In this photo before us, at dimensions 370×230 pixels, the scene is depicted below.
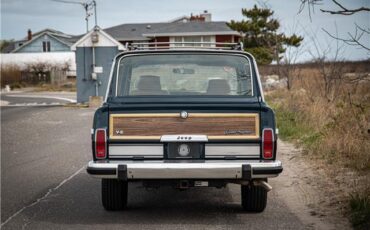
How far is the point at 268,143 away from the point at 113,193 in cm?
194

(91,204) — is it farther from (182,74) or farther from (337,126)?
(337,126)

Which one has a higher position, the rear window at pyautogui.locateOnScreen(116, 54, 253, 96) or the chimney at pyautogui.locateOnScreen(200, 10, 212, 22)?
the chimney at pyautogui.locateOnScreen(200, 10, 212, 22)

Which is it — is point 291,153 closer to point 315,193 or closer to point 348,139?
point 348,139

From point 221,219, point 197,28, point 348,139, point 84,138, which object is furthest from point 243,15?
point 221,219

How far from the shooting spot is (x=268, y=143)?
6.30 m

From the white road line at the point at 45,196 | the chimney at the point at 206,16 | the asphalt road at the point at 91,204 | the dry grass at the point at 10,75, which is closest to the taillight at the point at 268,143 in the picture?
the asphalt road at the point at 91,204

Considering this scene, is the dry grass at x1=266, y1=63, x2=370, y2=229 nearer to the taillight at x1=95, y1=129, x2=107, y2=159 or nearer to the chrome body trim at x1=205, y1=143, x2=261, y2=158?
the chrome body trim at x1=205, y1=143, x2=261, y2=158

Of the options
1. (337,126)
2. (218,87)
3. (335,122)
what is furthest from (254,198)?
(335,122)

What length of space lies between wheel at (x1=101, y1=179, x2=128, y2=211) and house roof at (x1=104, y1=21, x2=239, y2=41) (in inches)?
1743

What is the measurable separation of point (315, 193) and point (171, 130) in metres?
2.71

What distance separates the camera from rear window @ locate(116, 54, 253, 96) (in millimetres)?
7309

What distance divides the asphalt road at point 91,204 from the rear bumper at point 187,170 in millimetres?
559

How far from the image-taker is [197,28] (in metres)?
53.6

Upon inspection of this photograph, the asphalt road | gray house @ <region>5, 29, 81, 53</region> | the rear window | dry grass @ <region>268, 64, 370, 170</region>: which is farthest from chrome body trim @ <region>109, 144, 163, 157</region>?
gray house @ <region>5, 29, 81, 53</region>
